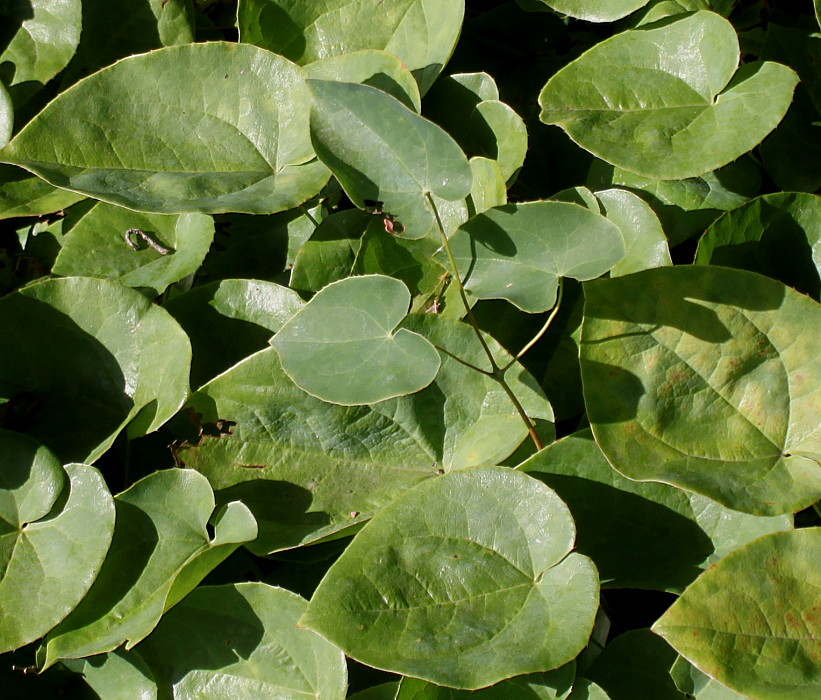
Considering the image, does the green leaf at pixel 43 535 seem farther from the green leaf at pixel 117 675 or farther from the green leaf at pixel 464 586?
the green leaf at pixel 464 586

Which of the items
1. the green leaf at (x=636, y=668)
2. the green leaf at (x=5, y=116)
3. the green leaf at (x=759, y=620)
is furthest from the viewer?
the green leaf at (x=5, y=116)

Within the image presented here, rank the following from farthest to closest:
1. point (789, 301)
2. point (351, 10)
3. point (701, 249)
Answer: point (351, 10), point (701, 249), point (789, 301)

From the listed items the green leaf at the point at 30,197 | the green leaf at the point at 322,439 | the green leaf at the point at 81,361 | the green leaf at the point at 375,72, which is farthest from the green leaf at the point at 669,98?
the green leaf at the point at 30,197

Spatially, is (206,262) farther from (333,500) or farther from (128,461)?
(333,500)

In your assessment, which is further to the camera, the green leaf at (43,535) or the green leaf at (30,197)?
the green leaf at (30,197)

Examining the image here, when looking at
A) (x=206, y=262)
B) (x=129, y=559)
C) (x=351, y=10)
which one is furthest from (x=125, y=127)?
(x=129, y=559)

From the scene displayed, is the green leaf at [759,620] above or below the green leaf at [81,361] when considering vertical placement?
below
